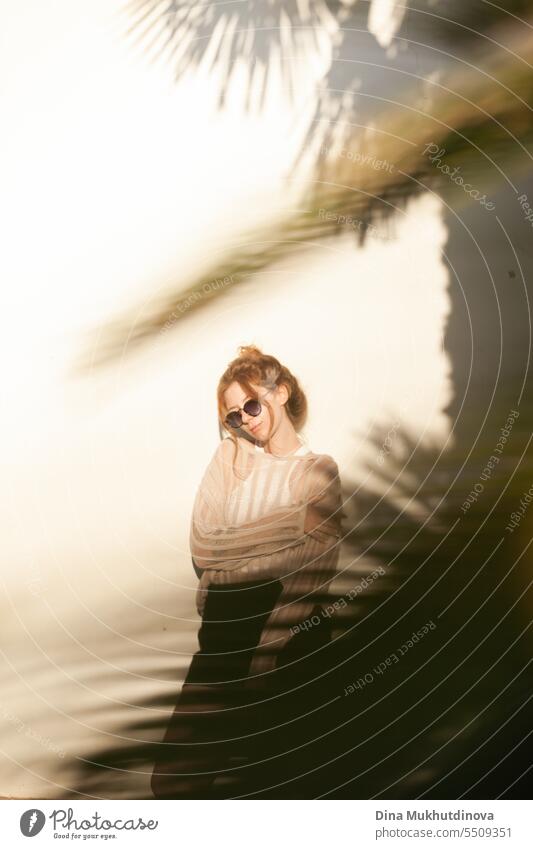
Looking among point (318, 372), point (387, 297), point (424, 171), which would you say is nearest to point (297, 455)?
point (318, 372)

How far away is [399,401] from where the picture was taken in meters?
1.20

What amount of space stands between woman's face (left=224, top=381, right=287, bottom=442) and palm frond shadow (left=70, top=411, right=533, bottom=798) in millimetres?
143

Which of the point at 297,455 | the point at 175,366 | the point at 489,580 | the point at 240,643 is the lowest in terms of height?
the point at 240,643

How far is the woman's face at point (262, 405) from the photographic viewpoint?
1.20 meters

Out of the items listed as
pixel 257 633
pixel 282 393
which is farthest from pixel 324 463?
pixel 257 633

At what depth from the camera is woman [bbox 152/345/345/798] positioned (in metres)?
1.17

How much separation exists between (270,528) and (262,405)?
0.17 m

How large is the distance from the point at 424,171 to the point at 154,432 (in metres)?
0.51

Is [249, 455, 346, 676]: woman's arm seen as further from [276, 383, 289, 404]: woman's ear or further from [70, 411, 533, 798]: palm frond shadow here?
[276, 383, 289, 404]: woman's ear

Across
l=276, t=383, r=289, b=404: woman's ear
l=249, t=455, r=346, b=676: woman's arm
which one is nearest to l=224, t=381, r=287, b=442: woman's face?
l=276, t=383, r=289, b=404: woman's ear

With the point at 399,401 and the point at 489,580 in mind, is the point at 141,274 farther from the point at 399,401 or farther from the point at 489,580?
the point at 489,580

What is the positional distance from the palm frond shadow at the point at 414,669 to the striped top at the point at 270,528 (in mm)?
33

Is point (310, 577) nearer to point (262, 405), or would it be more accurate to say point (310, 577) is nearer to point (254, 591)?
point (254, 591)
